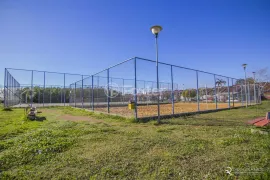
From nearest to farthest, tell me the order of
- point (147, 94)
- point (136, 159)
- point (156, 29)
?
point (136, 159) → point (156, 29) → point (147, 94)

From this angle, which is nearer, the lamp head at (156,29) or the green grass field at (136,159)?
the green grass field at (136,159)

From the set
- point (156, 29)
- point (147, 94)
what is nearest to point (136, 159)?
point (156, 29)

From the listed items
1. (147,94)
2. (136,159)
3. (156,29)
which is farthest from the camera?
(147,94)

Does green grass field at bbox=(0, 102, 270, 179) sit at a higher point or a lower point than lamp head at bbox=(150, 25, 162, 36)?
lower

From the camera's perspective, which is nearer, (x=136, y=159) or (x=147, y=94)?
(x=136, y=159)

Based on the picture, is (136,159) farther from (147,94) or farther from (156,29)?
(147,94)

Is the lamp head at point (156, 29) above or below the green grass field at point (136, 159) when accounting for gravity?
above

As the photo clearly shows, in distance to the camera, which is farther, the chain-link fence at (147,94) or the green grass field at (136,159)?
the chain-link fence at (147,94)

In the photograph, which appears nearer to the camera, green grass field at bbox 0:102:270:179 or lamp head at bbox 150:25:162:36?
green grass field at bbox 0:102:270:179

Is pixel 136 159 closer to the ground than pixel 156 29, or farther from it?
closer to the ground

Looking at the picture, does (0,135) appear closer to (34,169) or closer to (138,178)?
(34,169)

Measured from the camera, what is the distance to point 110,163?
223 centimetres

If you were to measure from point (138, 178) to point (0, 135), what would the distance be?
4.02 meters

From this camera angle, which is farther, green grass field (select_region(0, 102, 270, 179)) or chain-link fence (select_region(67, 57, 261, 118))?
chain-link fence (select_region(67, 57, 261, 118))
